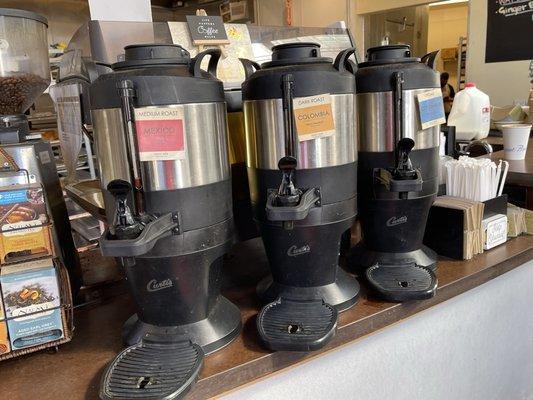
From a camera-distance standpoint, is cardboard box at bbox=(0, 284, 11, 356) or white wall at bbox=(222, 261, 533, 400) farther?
white wall at bbox=(222, 261, 533, 400)

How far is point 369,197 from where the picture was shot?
981 mm

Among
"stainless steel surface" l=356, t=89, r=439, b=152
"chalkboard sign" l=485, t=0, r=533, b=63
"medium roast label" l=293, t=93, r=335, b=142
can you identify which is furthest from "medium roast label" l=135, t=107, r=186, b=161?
"chalkboard sign" l=485, t=0, r=533, b=63

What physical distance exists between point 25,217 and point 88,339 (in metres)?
0.26

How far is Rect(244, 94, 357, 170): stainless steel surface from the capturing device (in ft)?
2.59

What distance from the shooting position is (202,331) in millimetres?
796

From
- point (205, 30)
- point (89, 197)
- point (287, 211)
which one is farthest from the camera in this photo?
point (205, 30)

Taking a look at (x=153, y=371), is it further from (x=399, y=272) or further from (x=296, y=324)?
(x=399, y=272)

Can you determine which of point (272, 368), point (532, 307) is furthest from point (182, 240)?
point (532, 307)

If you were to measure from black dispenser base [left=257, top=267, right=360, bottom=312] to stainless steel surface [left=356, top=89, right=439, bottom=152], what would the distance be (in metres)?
0.29

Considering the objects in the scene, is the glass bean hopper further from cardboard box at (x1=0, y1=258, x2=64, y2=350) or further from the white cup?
the white cup

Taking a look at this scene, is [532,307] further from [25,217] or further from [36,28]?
[36,28]

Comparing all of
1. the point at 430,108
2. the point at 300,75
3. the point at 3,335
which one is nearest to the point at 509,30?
the point at 430,108

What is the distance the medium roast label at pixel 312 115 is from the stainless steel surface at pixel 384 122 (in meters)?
0.17

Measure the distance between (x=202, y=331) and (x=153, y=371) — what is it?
115mm
